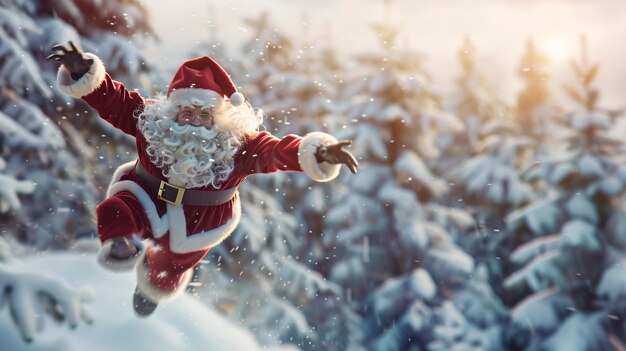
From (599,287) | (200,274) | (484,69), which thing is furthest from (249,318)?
(484,69)

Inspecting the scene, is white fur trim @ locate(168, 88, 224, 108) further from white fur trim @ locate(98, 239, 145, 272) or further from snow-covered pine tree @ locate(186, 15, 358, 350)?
snow-covered pine tree @ locate(186, 15, 358, 350)

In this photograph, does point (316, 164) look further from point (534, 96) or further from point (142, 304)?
point (534, 96)

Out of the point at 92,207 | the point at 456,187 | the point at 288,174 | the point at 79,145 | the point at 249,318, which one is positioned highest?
the point at 79,145

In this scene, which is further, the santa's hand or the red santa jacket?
the red santa jacket

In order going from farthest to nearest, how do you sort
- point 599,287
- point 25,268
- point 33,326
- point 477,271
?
point 477,271 < point 599,287 < point 25,268 < point 33,326

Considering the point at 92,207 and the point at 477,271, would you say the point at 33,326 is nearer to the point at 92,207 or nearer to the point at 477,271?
the point at 92,207

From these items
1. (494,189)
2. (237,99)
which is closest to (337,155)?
(237,99)

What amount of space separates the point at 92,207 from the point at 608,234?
521 cm

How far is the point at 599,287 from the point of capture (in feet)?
21.3

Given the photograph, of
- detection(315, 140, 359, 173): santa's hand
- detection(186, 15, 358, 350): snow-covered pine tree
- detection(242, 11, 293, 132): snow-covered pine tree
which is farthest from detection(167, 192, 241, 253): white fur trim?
detection(242, 11, 293, 132): snow-covered pine tree

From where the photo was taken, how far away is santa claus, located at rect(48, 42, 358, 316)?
6.72ft

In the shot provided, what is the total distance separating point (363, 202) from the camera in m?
7.69

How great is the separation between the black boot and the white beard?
0.65 meters

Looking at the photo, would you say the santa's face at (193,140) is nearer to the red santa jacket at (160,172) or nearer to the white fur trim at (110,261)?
the red santa jacket at (160,172)
